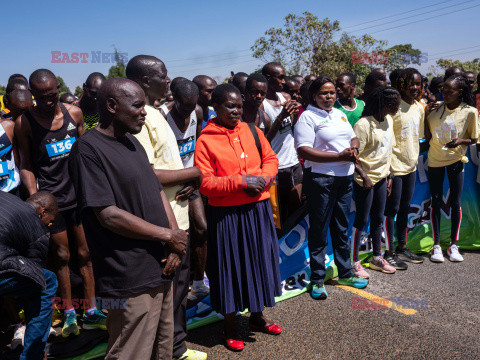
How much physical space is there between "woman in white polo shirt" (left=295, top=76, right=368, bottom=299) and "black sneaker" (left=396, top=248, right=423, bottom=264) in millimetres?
1370

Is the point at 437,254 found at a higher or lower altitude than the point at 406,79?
lower

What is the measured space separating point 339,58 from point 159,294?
21794 millimetres

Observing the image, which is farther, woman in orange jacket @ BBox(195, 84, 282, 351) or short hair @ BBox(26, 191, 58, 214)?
woman in orange jacket @ BBox(195, 84, 282, 351)

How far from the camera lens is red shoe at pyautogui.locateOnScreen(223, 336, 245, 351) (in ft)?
10.3

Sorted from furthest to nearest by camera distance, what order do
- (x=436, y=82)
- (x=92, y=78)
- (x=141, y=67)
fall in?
(x=436, y=82) → (x=92, y=78) → (x=141, y=67)

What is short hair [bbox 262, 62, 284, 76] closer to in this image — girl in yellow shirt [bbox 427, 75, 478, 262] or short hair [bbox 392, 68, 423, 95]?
short hair [bbox 392, 68, 423, 95]

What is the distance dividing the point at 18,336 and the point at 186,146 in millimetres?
2154

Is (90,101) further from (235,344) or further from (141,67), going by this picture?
(235,344)

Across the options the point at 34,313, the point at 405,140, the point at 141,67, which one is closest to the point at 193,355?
the point at 34,313

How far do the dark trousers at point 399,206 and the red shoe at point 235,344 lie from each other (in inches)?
98.3

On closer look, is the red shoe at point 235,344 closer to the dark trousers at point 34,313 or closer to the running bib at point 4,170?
the dark trousers at point 34,313

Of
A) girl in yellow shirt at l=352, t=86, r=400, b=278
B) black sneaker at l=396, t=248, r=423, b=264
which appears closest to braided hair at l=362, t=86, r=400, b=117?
girl in yellow shirt at l=352, t=86, r=400, b=278

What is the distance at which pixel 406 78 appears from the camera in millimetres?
4738

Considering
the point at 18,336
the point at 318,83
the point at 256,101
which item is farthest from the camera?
the point at 256,101
